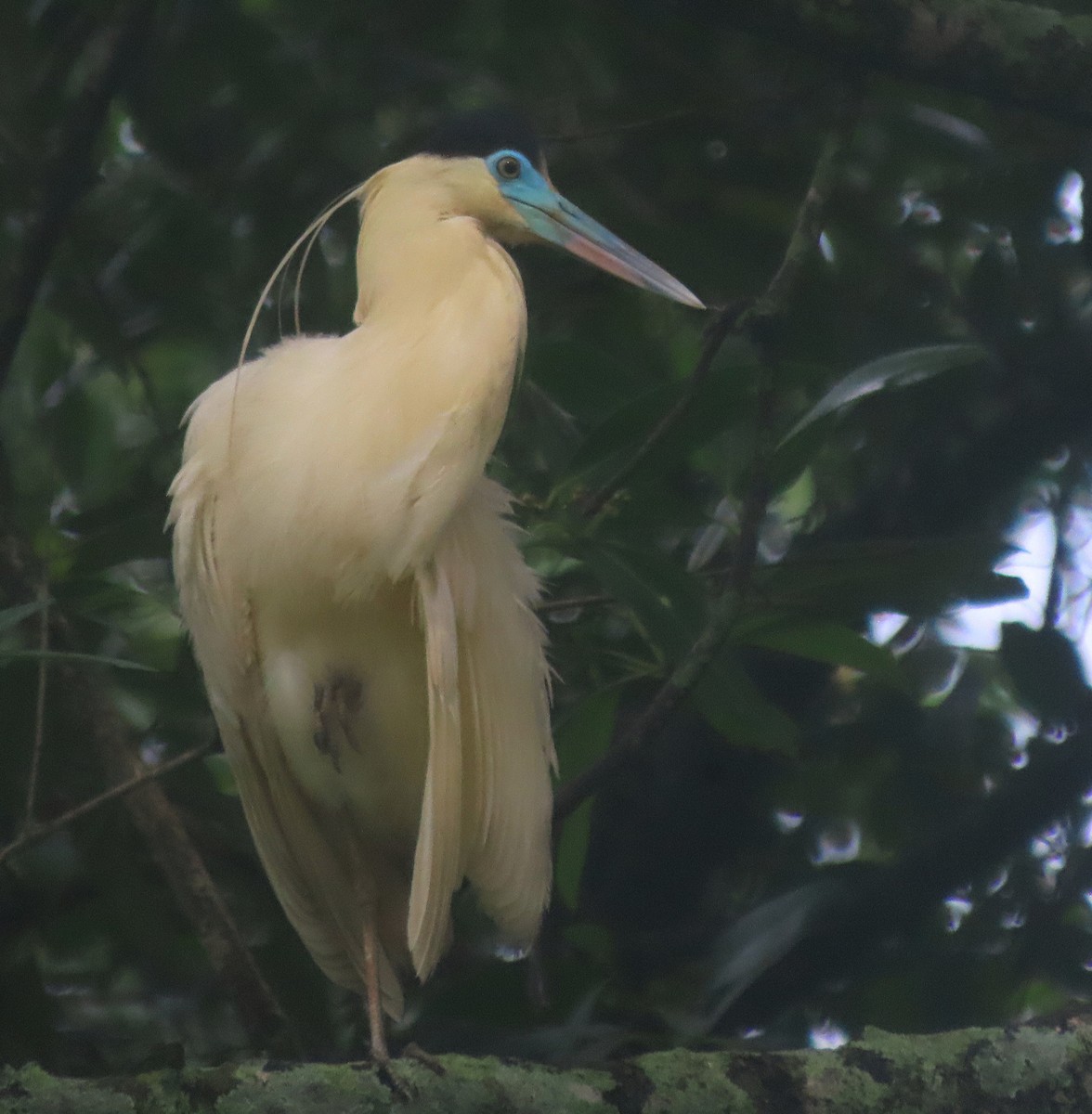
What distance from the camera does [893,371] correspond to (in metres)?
2.00

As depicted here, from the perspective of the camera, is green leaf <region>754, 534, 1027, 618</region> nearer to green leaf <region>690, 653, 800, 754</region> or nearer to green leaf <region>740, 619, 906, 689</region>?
green leaf <region>740, 619, 906, 689</region>

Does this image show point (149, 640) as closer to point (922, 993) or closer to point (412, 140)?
point (412, 140)

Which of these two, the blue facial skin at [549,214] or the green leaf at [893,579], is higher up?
the blue facial skin at [549,214]

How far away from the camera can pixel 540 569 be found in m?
2.41

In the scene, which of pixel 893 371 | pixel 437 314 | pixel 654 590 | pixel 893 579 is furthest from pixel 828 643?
pixel 437 314

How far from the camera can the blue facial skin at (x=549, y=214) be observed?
7.60ft

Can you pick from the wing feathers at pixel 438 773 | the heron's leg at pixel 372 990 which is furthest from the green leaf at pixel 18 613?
the heron's leg at pixel 372 990

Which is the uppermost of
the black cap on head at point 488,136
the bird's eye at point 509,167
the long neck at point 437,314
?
the black cap on head at point 488,136

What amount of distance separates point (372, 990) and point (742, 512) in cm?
85

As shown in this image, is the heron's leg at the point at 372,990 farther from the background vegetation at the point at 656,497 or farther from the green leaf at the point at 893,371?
the green leaf at the point at 893,371

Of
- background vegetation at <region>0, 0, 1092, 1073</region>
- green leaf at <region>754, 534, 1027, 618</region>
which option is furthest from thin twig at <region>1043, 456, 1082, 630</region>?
green leaf at <region>754, 534, 1027, 618</region>

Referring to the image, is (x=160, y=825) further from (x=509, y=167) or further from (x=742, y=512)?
(x=509, y=167)

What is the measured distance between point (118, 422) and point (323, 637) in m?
1.06

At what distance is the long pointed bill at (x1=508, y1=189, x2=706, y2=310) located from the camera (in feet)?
7.48
